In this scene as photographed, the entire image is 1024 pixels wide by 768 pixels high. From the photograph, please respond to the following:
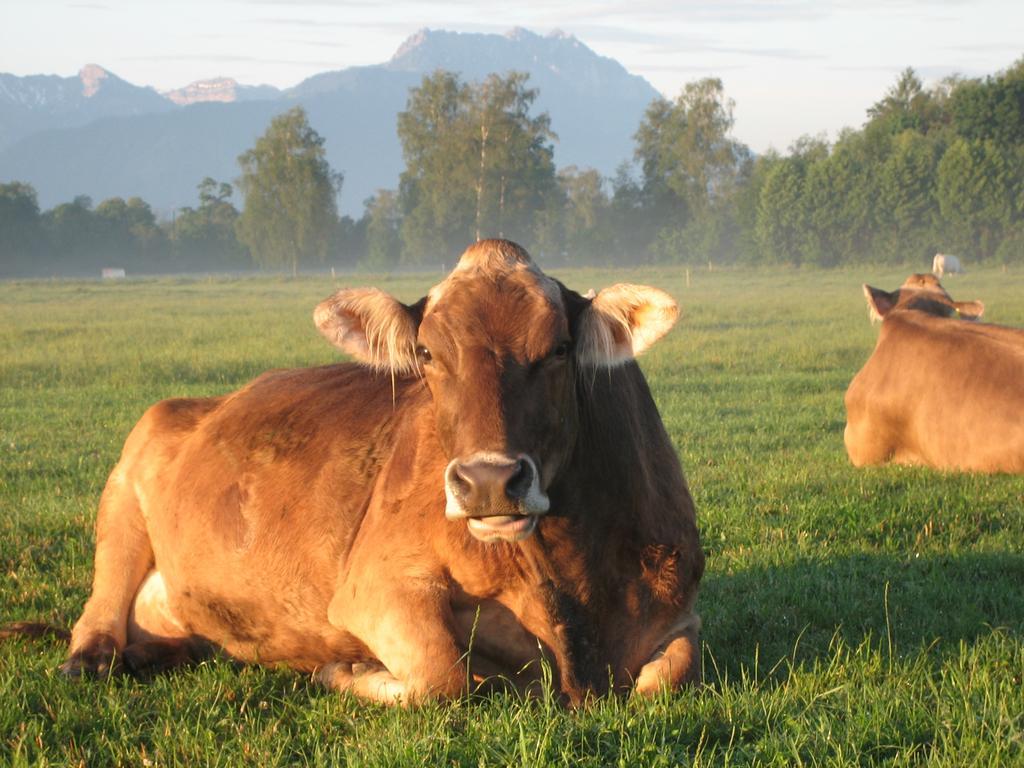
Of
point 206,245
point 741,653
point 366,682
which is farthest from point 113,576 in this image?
point 206,245

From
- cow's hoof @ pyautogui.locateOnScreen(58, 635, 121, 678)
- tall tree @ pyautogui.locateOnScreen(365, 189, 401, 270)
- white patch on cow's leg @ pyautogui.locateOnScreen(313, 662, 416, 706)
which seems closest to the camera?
white patch on cow's leg @ pyautogui.locateOnScreen(313, 662, 416, 706)

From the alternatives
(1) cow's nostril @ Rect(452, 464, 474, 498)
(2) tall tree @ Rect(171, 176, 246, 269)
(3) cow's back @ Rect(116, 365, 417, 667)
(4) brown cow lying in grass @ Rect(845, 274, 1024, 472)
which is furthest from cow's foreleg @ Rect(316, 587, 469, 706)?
(2) tall tree @ Rect(171, 176, 246, 269)

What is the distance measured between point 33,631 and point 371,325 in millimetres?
2422

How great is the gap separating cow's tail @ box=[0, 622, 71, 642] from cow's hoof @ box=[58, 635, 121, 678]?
0.85 feet

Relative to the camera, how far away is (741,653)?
5590mm

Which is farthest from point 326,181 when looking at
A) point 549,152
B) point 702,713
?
point 702,713

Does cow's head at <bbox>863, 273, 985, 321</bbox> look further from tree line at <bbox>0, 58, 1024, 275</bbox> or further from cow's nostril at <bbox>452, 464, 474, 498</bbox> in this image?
tree line at <bbox>0, 58, 1024, 275</bbox>

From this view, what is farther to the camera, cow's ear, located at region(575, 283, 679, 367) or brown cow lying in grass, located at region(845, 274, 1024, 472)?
brown cow lying in grass, located at region(845, 274, 1024, 472)

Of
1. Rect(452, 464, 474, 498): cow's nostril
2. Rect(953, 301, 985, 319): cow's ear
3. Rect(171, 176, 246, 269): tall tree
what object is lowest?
Rect(171, 176, 246, 269): tall tree

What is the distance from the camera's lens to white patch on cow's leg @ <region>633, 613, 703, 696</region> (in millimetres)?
4723

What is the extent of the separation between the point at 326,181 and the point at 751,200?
128 feet

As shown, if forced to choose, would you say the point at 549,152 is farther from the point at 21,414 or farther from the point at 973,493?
the point at 973,493

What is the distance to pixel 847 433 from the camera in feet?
38.0

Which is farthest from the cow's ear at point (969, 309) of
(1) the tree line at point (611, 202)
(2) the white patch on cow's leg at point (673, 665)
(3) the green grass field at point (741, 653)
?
(1) the tree line at point (611, 202)
